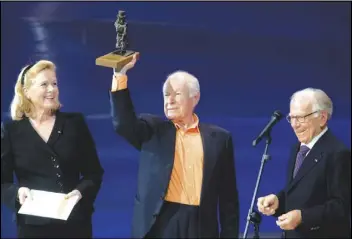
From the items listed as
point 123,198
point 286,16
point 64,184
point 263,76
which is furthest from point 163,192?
point 286,16

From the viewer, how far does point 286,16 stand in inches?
192

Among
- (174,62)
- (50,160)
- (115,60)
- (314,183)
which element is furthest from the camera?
(174,62)

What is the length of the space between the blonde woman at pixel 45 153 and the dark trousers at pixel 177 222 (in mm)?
428

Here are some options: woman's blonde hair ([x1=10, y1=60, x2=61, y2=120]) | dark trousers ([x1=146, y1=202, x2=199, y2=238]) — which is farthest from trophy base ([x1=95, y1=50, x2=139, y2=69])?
dark trousers ([x1=146, y1=202, x2=199, y2=238])

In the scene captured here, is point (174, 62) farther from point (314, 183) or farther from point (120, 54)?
point (314, 183)

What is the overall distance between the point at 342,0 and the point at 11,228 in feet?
9.73

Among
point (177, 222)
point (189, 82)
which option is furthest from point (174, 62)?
point (177, 222)

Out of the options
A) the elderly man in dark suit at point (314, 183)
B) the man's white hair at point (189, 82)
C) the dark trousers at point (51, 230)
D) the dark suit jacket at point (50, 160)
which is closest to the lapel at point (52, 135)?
the dark suit jacket at point (50, 160)

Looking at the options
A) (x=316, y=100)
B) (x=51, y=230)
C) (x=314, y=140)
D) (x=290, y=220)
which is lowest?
(x=51, y=230)

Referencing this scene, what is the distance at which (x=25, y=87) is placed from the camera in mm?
3504

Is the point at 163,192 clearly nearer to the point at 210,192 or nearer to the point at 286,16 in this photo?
the point at 210,192

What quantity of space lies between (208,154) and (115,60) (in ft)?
2.24

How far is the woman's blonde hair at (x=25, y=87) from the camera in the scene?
3473 millimetres

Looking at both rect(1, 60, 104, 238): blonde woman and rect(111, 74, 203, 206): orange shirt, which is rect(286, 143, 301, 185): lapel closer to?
rect(111, 74, 203, 206): orange shirt
